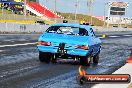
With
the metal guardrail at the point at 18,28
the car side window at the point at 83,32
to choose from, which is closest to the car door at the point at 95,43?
the car side window at the point at 83,32

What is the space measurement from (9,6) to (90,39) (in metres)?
77.9

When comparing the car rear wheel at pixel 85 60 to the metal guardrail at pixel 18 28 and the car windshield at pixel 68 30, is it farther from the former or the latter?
the metal guardrail at pixel 18 28

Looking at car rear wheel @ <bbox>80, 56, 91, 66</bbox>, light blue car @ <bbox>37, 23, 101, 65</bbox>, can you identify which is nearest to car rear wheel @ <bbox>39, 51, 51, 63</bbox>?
light blue car @ <bbox>37, 23, 101, 65</bbox>

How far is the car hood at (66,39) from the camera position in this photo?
1391cm

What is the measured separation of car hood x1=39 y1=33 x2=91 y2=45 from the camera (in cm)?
1391

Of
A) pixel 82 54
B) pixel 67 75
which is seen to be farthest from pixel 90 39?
pixel 67 75

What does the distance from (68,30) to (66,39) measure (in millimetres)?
1094

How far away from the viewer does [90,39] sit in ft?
47.3

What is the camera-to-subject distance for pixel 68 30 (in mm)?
15008

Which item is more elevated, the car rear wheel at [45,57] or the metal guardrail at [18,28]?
the car rear wheel at [45,57]

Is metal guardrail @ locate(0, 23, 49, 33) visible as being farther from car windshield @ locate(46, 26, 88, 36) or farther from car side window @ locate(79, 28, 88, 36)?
car side window @ locate(79, 28, 88, 36)

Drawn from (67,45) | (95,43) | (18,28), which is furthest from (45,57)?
(18,28)

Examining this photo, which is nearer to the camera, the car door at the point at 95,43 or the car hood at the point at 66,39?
the car hood at the point at 66,39

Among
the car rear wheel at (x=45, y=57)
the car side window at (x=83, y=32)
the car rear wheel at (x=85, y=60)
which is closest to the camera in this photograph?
the car rear wheel at (x=85, y=60)
